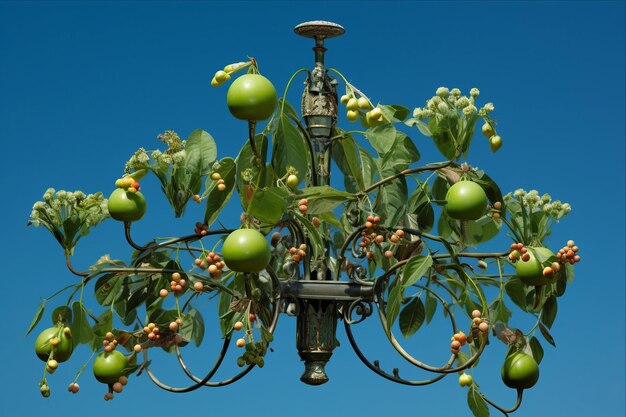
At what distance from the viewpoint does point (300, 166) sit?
105 inches

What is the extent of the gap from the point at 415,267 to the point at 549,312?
47cm

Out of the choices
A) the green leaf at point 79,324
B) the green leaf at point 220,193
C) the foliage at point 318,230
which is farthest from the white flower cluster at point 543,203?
Answer: the green leaf at point 79,324

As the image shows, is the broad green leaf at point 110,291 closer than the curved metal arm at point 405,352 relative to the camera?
No

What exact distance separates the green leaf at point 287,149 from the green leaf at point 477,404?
74 cm

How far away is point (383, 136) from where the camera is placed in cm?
272

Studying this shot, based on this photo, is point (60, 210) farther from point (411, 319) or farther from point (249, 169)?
point (411, 319)

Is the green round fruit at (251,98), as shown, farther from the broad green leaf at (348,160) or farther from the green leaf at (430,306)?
the green leaf at (430,306)

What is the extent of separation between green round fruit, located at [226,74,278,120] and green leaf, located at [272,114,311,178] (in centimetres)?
23

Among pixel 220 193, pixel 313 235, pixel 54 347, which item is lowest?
pixel 54 347

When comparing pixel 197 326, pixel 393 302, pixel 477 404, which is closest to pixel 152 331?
pixel 197 326

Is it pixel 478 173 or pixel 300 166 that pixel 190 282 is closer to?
pixel 300 166

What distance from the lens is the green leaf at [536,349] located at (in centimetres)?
284

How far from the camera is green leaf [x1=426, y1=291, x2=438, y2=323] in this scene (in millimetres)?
2994

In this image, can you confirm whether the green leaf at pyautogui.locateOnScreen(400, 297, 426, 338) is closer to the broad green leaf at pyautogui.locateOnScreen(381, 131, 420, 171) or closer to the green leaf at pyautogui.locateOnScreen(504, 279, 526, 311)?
the green leaf at pyautogui.locateOnScreen(504, 279, 526, 311)
